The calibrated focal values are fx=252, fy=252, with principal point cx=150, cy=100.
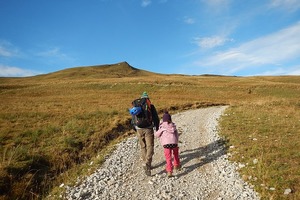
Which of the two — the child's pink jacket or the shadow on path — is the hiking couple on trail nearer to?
the child's pink jacket

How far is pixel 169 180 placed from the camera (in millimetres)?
9430

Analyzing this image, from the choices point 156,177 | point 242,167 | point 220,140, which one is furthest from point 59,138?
point 242,167

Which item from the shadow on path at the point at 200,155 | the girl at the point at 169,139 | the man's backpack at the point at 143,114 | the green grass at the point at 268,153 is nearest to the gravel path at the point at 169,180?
the shadow on path at the point at 200,155

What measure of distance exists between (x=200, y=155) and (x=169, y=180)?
331 cm

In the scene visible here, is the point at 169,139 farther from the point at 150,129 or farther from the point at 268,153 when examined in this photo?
the point at 268,153

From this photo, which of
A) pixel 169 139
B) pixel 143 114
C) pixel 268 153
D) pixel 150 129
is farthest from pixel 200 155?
pixel 143 114

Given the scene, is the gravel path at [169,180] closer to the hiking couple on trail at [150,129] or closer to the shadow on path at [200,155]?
the shadow on path at [200,155]

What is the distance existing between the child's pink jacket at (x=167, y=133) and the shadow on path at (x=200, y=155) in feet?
Answer: 4.24

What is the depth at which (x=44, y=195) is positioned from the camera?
8.74 m

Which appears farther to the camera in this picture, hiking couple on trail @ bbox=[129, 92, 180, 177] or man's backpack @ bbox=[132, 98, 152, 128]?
man's backpack @ bbox=[132, 98, 152, 128]

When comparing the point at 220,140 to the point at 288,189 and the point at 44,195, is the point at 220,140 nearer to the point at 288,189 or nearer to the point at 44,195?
the point at 288,189

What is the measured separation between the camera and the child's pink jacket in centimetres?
1027

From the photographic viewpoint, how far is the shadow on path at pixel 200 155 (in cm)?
1081

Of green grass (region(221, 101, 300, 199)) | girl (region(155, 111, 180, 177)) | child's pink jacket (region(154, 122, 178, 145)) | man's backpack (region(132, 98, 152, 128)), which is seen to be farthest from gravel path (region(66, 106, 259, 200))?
man's backpack (region(132, 98, 152, 128))
